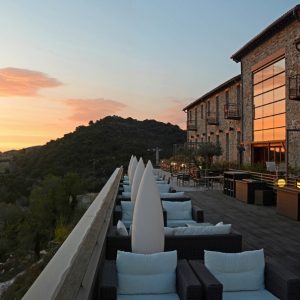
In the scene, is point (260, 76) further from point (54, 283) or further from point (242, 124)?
point (54, 283)

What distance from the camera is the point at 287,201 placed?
434 inches

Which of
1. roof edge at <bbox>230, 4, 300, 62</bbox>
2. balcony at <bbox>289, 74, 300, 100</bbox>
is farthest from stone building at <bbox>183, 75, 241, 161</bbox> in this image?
balcony at <bbox>289, 74, 300, 100</bbox>

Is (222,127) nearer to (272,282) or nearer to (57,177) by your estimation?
(57,177)

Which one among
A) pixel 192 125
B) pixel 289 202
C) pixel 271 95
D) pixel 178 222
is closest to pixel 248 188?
pixel 289 202

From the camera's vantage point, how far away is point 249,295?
4098mm

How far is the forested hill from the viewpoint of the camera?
155ft

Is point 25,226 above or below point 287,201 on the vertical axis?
below

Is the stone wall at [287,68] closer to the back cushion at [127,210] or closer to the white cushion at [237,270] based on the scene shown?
the back cushion at [127,210]

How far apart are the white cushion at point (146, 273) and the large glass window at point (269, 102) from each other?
15388 millimetres

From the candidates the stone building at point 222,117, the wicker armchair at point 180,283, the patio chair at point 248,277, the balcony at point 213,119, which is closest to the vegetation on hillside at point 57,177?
the stone building at point 222,117

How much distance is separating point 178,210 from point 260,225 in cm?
223

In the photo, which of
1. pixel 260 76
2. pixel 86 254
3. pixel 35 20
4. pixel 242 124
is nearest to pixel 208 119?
pixel 242 124

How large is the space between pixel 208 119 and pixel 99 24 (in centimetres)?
1345

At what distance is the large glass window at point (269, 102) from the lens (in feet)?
61.3
